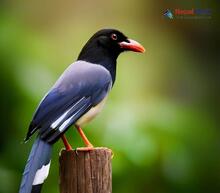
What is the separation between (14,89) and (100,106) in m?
1.51

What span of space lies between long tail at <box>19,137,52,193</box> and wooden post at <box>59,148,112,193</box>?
0.39 ft

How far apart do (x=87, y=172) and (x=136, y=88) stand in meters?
2.62

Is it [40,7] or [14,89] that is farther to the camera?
[40,7]

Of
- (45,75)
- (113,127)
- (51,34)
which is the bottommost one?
(113,127)

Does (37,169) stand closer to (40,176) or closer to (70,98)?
(40,176)

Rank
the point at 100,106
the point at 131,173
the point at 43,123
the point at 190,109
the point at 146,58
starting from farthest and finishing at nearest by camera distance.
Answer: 1. the point at 146,58
2. the point at 190,109
3. the point at 131,173
4. the point at 100,106
5. the point at 43,123

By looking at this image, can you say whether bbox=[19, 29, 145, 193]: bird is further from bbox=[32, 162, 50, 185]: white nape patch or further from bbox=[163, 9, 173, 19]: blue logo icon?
bbox=[163, 9, 173, 19]: blue logo icon

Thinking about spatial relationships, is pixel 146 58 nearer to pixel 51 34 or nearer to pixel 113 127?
pixel 51 34

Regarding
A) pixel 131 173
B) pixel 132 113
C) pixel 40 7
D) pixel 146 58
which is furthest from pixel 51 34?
pixel 131 173

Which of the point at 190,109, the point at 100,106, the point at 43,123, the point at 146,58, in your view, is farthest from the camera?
the point at 146,58

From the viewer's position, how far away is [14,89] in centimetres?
A: 533

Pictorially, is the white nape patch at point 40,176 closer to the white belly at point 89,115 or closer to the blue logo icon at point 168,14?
the white belly at point 89,115

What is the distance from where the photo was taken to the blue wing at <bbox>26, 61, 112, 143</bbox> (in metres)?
3.58

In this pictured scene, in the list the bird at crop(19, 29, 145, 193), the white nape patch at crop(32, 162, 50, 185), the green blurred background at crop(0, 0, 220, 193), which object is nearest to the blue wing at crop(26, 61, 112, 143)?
the bird at crop(19, 29, 145, 193)
